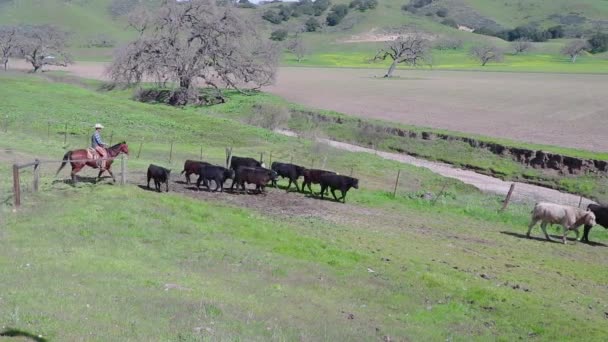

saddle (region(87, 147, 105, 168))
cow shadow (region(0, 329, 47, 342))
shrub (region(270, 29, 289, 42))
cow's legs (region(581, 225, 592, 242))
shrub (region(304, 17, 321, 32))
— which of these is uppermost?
shrub (region(304, 17, 321, 32))

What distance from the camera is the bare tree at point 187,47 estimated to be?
190ft

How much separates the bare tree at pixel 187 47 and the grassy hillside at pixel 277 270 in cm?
3237

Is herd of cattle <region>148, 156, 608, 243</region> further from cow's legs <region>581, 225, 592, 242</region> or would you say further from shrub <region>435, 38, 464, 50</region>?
shrub <region>435, 38, 464, 50</region>

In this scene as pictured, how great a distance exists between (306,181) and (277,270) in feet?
38.5

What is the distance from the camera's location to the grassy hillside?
10.6m

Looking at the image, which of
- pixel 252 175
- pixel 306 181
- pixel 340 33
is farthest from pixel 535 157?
pixel 340 33

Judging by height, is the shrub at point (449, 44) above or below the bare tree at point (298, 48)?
above

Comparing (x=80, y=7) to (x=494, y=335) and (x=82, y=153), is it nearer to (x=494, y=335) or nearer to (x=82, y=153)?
(x=82, y=153)

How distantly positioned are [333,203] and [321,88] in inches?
2259

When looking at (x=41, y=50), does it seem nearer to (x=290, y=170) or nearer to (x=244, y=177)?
(x=290, y=170)

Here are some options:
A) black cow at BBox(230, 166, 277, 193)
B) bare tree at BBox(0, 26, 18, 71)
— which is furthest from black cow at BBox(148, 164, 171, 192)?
bare tree at BBox(0, 26, 18, 71)

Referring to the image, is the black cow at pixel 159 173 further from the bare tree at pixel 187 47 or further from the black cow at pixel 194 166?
the bare tree at pixel 187 47

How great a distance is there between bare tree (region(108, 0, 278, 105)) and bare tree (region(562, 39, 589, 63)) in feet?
334

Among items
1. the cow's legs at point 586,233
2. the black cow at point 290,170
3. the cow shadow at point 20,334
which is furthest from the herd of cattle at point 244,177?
the cow shadow at point 20,334
